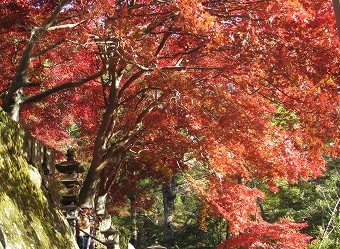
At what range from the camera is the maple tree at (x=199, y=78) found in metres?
5.95

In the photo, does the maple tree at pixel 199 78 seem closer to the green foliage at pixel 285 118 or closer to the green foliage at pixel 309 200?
the green foliage at pixel 285 118

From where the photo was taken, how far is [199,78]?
27.9 ft

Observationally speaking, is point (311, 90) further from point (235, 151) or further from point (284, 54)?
point (235, 151)

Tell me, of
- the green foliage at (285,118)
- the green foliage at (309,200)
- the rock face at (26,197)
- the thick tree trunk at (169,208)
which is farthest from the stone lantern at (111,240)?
the green foliage at (309,200)

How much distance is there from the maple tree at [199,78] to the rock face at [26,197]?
146 centimetres

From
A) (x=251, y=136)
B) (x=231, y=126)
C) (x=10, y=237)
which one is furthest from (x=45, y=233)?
(x=251, y=136)

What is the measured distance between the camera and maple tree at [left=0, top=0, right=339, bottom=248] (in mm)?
5953

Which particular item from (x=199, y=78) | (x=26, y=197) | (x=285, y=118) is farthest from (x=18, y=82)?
(x=285, y=118)

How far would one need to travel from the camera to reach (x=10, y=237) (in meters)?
3.17

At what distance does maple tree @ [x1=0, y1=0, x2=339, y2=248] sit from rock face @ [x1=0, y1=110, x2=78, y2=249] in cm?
146

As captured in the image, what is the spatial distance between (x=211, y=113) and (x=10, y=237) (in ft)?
20.0

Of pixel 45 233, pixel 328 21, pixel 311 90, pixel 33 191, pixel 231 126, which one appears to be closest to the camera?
pixel 45 233

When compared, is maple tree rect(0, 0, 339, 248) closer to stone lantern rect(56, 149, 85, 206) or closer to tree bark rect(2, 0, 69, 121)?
tree bark rect(2, 0, 69, 121)

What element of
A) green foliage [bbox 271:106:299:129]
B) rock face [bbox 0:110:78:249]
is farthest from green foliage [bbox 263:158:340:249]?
rock face [bbox 0:110:78:249]
